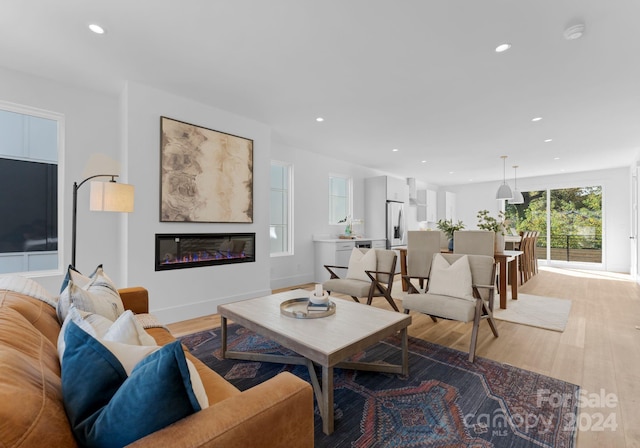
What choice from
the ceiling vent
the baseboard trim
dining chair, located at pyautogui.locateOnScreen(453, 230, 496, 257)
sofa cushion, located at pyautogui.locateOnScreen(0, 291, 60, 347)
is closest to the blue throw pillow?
sofa cushion, located at pyautogui.locateOnScreen(0, 291, 60, 347)

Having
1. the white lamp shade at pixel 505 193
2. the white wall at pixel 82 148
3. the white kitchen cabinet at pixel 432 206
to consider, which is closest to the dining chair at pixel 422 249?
the white lamp shade at pixel 505 193

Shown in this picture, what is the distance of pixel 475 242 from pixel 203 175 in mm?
3643

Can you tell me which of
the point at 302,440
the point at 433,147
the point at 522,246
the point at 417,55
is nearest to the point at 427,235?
the point at 433,147

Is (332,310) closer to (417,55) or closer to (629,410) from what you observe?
(629,410)

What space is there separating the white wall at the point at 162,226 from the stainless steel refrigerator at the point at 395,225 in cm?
386

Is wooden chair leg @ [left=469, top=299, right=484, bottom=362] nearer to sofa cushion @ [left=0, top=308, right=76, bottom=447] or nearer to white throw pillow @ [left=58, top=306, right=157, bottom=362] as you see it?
white throw pillow @ [left=58, top=306, right=157, bottom=362]

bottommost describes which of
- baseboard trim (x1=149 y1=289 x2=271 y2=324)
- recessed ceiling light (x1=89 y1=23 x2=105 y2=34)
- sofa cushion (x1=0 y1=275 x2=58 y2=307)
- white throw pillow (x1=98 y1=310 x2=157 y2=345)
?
baseboard trim (x1=149 y1=289 x2=271 y2=324)

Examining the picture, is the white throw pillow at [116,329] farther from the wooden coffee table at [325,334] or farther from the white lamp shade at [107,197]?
the white lamp shade at [107,197]

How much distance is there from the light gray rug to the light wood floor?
0.35 feet

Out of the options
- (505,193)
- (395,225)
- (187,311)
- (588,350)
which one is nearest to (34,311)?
(187,311)

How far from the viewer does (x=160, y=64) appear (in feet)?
9.53

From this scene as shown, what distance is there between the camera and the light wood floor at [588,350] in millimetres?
1827

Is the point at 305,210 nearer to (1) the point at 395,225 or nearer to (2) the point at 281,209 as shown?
(2) the point at 281,209

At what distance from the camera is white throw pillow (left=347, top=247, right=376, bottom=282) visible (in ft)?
12.8
